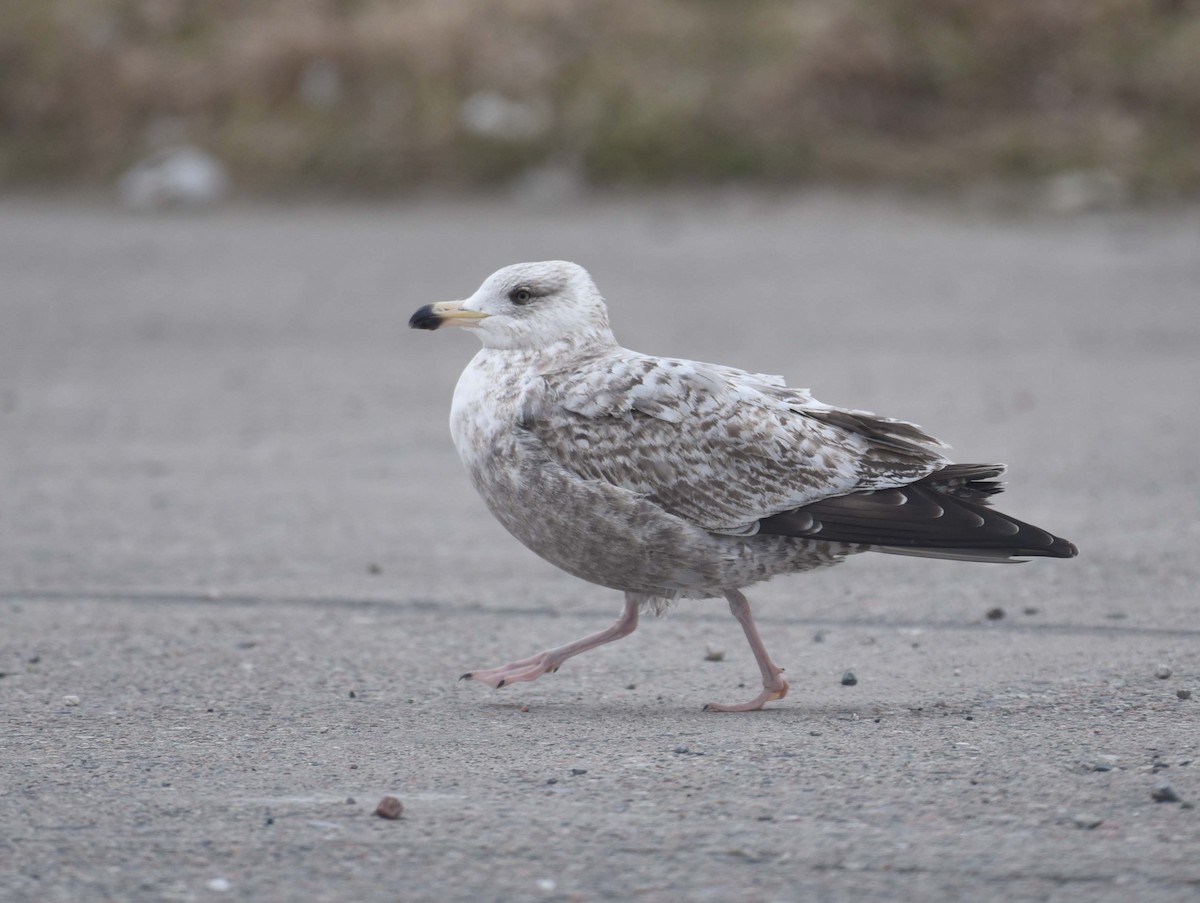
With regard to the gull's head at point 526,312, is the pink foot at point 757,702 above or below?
below

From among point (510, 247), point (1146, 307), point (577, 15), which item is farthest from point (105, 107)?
point (1146, 307)

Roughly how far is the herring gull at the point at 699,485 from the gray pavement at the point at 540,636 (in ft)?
1.40

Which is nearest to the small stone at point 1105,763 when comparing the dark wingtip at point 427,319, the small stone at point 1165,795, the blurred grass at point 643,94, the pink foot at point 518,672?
the small stone at point 1165,795

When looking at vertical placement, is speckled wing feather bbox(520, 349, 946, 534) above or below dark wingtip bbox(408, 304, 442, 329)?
below

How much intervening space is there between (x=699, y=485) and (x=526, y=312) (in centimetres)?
85

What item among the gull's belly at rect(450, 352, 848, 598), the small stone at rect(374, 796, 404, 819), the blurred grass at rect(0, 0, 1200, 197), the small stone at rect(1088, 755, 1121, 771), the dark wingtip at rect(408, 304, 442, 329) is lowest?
the small stone at rect(374, 796, 404, 819)

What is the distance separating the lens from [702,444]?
496 cm

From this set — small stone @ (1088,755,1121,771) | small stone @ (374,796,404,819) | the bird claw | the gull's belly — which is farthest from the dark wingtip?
small stone @ (1088,755,1121,771)

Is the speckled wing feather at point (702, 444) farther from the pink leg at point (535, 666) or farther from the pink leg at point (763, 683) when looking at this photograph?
the pink leg at point (535, 666)

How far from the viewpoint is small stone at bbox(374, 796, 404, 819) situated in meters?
3.89

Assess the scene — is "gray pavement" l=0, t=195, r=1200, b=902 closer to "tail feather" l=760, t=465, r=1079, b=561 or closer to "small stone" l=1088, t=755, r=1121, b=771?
"small stone" l=1088, t=755, r=1121, b=771

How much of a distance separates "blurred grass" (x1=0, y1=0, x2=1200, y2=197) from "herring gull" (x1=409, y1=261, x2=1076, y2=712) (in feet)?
37.8

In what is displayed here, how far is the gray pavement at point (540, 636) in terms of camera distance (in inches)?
146

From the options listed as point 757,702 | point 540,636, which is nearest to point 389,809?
point 757,702
